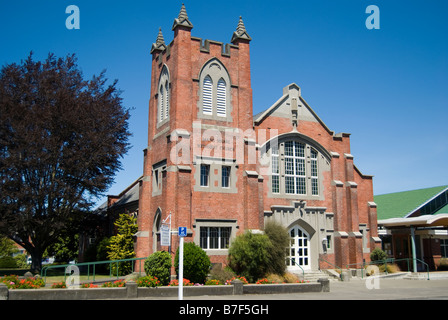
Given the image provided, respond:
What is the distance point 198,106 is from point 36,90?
12.3m

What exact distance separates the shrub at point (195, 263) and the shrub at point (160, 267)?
65cm

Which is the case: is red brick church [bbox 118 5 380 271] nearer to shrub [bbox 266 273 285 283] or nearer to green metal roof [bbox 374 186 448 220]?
shrub [bbox 266 273 285 283]

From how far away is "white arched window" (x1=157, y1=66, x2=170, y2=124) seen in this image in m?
28.0

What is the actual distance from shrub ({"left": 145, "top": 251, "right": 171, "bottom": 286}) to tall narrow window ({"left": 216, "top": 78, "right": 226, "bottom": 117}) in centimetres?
975

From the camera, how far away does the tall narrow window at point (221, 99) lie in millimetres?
27062

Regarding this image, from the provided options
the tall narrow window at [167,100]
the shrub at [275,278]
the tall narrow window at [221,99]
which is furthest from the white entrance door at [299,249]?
the tall narrow window at [167,100]

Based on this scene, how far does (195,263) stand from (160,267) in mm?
1870

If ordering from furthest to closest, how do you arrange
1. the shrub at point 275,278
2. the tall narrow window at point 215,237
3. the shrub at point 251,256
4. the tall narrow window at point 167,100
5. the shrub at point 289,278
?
the tall narrow window at point 167,100, the tall narrow window at point 215,237, the shrub at point 289,278, the shrub at point 251,256, the shrub at point 275,278

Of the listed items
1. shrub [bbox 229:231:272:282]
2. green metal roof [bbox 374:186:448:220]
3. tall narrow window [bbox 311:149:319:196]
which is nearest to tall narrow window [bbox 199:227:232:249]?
shrub [bbox 229:231:272:282]

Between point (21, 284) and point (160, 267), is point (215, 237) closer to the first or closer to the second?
point (160, 267)

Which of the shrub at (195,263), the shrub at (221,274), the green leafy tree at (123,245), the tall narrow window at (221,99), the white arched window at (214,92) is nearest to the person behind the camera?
the shrub at (195,263)

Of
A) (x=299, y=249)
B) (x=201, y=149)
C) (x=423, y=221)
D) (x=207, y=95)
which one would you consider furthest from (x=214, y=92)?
(x=423, y=221)

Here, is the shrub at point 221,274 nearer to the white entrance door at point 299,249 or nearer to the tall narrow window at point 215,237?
the tall narrow window at point 215,237
